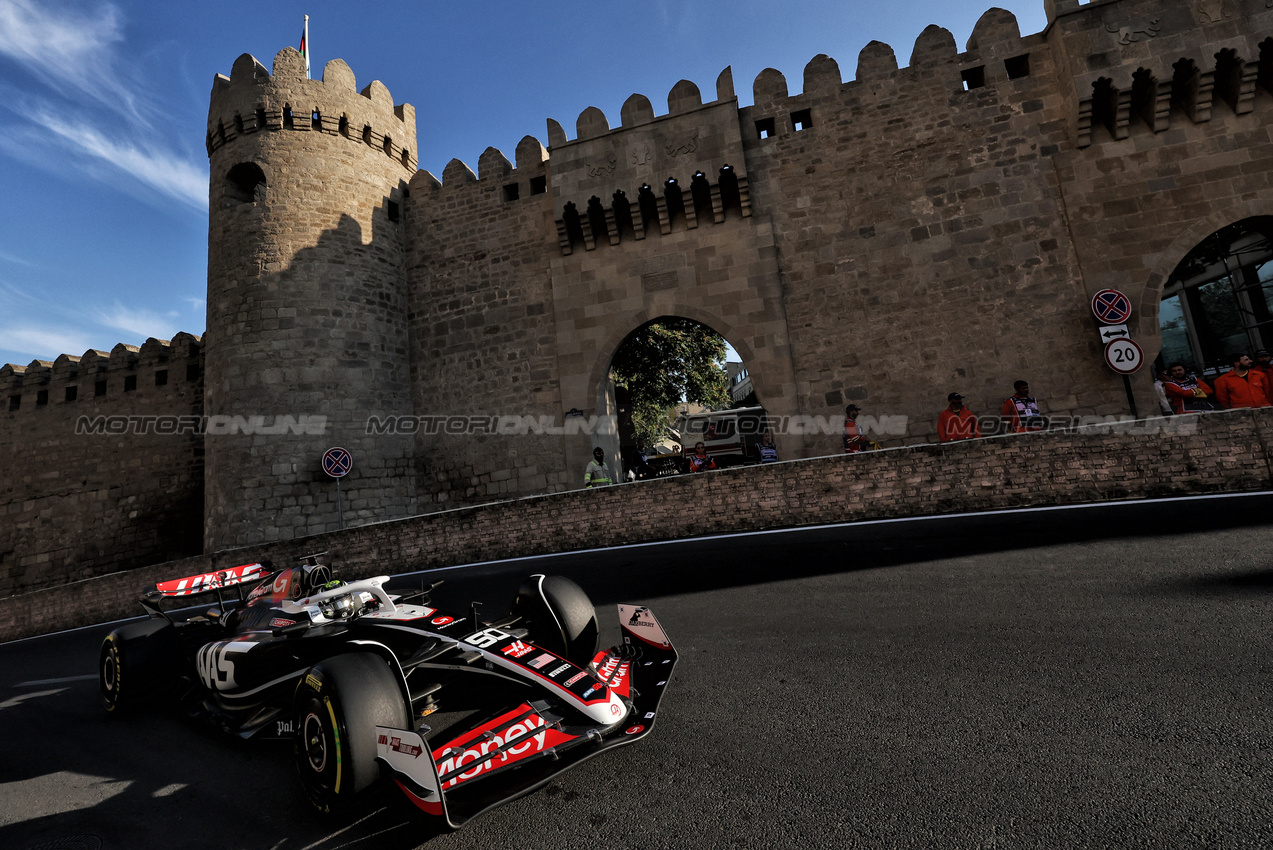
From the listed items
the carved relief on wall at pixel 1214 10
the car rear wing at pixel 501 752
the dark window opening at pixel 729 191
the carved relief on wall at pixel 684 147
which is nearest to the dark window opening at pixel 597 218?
the carved relief on wall at pixel 684 147

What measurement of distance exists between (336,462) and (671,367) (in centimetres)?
1582

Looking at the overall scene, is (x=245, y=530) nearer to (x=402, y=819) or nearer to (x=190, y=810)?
(x=190, y=810)

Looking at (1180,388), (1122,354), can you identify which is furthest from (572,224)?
(1180,388)

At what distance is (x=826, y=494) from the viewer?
7547 mm

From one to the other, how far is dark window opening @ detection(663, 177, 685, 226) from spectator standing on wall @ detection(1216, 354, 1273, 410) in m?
9.92

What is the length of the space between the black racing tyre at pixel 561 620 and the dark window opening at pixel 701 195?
11.5 meters

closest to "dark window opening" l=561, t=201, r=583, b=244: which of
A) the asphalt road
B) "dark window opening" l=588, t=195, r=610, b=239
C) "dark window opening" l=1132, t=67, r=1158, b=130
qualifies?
"dark window opening" l=588, t=195, r=610, b=239

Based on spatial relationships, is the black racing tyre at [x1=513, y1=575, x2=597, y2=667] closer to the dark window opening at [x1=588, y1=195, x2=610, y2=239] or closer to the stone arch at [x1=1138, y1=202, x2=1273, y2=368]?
the dark window opening at [x1=588, y1=195, x2=610, y2=239]

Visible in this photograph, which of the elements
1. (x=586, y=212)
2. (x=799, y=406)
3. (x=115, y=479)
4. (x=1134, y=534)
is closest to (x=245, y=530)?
(x=115, y=479)

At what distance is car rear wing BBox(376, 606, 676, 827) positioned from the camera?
186 centimetres

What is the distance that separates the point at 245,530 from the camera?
39.6ft

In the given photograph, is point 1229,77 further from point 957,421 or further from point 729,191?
point 729,191

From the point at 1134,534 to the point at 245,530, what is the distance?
582 inches

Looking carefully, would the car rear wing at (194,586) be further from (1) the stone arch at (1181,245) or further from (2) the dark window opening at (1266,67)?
(2) the dark window opening at (1266,67)
